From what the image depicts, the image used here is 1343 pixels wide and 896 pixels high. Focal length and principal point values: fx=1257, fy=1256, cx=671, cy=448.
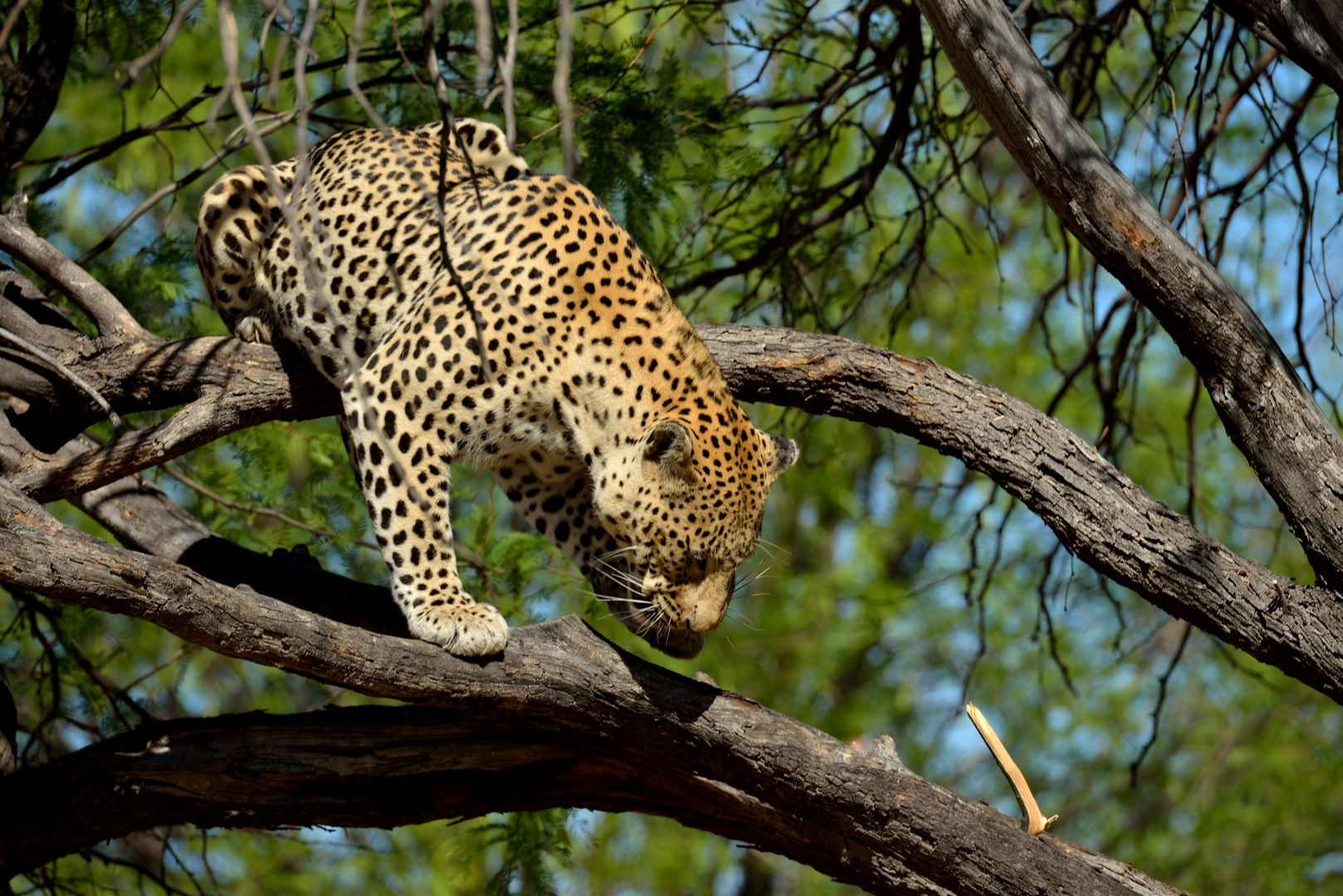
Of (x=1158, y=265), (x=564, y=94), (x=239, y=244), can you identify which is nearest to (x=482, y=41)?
(x=564, y=94)

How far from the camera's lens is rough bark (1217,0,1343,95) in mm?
4070

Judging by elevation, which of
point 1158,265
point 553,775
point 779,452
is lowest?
point 553,775

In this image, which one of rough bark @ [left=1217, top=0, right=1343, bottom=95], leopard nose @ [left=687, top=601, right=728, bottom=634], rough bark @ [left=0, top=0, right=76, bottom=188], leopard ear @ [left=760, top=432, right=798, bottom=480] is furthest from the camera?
rough bark @ [left=0, top=0, right=76, bottom=188]

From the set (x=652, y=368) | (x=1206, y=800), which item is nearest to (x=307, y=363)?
(x=652, y=368)

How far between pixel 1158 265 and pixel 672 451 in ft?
5.96

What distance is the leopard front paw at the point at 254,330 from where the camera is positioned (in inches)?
215

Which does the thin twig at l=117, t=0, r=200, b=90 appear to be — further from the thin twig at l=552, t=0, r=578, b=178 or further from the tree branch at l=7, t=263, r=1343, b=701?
the tree branch at l=7, t=263, r=1343, b=701

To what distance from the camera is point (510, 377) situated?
15.4 feet

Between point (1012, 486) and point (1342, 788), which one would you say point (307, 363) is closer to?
point (1012, 486)

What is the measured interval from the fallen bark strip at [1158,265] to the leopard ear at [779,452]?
5.07ft

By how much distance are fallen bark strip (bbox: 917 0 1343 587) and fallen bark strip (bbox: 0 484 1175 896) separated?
57.8 inches

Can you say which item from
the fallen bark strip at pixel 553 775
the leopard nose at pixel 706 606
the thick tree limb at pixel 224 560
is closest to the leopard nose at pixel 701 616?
the leopard nose at pixel 706 606

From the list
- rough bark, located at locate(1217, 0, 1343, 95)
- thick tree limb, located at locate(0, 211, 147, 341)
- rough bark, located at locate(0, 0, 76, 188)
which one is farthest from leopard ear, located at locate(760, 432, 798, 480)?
rough bark, located at locate(0, 0, 76, 188)

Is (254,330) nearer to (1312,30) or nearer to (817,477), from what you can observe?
(1312,30)
